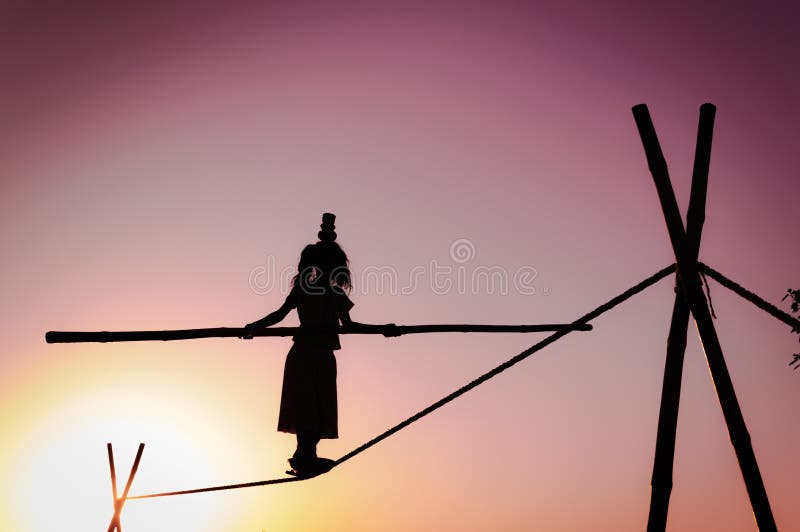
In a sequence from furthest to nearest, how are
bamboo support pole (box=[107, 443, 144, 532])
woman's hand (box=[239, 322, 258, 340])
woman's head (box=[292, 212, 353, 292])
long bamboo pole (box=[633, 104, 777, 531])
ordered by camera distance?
bamboo support pole (box=[107, 443, 144, 532]) < woman's head (box=[292, 212, 353, 292]) < woman's hand (box=[239, 322, 258, 340]) < long bamboo pole (box=[633, 104, 777, 531])

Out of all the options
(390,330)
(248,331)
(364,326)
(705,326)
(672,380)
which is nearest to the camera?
(672,380)

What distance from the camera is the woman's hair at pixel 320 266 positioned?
7.82 meters

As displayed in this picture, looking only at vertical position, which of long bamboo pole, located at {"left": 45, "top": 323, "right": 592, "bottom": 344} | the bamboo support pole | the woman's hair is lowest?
the bamboo support pole

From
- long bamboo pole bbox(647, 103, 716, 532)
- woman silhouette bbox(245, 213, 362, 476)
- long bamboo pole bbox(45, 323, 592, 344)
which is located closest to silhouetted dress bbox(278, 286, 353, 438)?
woman silhouette bbox(245, 213, 362, 476)

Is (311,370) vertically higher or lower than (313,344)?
lower

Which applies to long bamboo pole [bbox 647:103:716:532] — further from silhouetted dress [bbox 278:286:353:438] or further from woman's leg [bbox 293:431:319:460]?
woman's leg [bbox 293:431:319:460]

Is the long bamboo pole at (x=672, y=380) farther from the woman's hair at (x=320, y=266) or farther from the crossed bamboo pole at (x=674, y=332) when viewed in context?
the woman's hair at (x=320, y=266)

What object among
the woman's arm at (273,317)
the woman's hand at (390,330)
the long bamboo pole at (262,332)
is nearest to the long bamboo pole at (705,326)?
the long bamboo pole at (262,332)

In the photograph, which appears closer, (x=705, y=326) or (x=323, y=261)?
(x=705, y=326)

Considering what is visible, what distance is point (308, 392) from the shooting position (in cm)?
785

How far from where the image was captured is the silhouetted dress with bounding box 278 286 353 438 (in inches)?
309

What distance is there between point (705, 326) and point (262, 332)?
4241mm

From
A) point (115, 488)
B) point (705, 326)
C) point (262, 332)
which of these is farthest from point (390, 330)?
point (115, 488)

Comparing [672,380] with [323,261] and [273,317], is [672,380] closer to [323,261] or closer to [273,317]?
[323,261]
